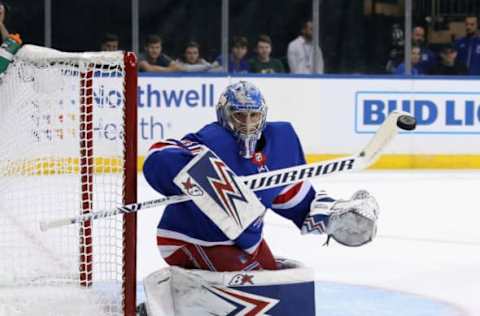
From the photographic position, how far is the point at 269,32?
10.2 meters

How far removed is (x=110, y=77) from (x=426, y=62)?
6.64 meters

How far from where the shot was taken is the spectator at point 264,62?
9.80m

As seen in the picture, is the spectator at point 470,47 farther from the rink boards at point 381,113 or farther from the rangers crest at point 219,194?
the rangers crest at point 219,194

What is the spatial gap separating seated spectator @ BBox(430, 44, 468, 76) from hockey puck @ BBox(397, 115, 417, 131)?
22.9 feet

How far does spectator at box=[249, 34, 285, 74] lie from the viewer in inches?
386

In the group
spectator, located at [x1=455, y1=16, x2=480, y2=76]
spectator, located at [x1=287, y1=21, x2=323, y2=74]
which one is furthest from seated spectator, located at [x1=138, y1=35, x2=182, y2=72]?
spectator, located at [x1=455, y1=16, x2=480, y2=76]

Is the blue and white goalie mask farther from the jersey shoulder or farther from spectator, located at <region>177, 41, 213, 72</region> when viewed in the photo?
spectator, located at <region>177, 41, 213, 72</region>

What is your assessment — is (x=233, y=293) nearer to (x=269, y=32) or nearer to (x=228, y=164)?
(x=228, y=164)

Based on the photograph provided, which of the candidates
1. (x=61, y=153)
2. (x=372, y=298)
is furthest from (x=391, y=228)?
(x=61, y=153)

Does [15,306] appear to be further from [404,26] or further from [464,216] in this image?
[404,26]

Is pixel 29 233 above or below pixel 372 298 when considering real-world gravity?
above

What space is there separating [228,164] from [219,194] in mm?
316

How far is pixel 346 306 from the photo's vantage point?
4500mm

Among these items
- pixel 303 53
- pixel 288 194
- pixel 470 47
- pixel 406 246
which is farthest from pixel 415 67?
pixel 288 194
